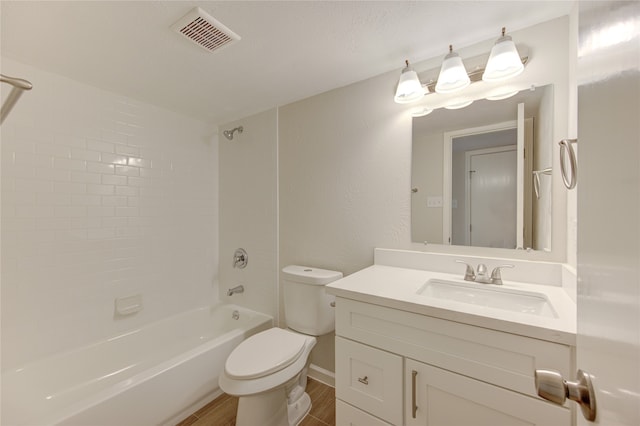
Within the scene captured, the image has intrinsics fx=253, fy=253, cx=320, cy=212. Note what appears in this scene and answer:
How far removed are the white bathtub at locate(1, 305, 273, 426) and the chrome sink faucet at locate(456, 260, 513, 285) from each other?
5.04 feet

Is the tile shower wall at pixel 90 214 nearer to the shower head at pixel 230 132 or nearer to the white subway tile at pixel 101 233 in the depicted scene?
the white subway tile at pixel 101 233

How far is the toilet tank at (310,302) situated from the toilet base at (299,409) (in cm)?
40

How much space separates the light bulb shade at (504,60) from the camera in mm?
1133

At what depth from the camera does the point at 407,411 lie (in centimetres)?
97

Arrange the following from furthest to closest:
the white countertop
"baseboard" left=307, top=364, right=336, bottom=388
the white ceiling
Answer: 1. "baseboard" left=307, top=364, right=336, bottom=388
2. the white ceiling
3. the white countertop

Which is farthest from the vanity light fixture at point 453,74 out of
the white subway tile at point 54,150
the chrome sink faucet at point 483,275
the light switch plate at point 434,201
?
the white subway tile at point 54,150

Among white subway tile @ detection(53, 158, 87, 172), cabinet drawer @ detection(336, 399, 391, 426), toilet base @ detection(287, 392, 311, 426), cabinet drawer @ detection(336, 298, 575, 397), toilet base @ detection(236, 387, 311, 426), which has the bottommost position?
toilet base @ detection(287, 392, 311, 426)

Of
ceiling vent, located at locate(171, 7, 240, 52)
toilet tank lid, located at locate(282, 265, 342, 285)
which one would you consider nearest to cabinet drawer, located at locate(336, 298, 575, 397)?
toilet tank lid, located at locate(282, 265, 342, 285)

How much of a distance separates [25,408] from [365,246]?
2108mm

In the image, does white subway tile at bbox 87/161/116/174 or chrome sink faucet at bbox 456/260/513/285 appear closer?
chrome sink faucet at bbox 456/260/513/285

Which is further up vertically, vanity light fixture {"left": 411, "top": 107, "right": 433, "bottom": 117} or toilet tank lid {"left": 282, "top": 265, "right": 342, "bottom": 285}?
vanity light fixture {"left": 411, "top": 107, "right": 433, "bottom": 117}

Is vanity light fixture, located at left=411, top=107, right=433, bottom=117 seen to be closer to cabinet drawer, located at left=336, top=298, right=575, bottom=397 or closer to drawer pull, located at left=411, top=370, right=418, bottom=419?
cabinet drawer, located at left=336, top=298, right=575, bottom=397

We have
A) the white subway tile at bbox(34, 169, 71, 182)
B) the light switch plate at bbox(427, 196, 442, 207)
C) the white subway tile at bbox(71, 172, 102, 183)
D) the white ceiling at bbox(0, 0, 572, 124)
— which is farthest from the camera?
the white subway tile at bbox(71, 172, 102, 183)

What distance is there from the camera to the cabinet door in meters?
0.74
